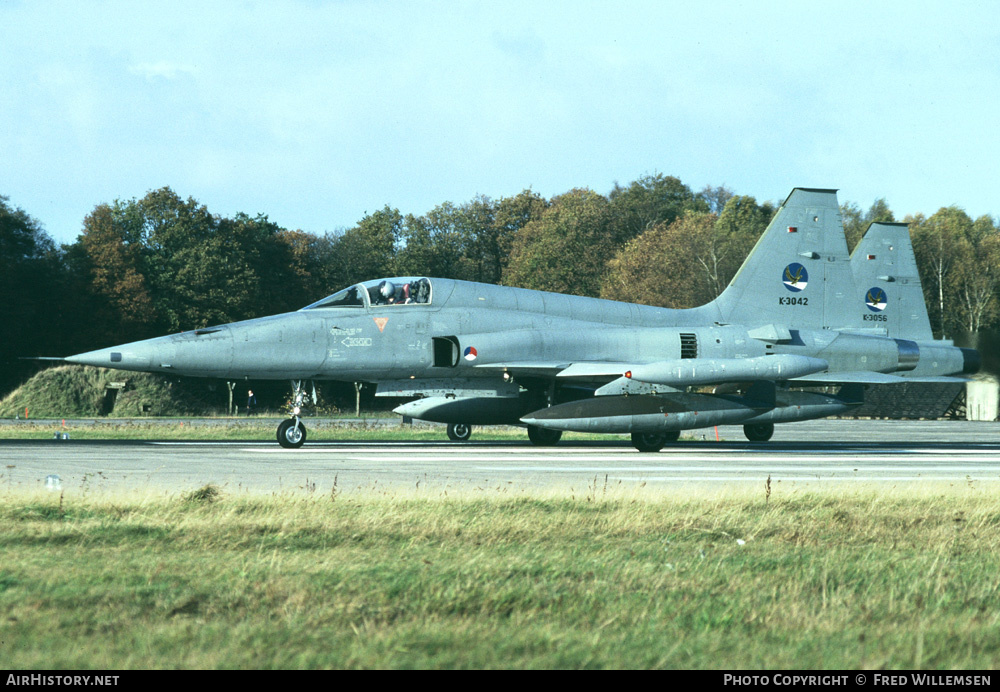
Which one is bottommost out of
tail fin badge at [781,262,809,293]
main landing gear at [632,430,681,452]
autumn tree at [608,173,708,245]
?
main landing gear at [632,430,681,452]

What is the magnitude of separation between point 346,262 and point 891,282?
146ft

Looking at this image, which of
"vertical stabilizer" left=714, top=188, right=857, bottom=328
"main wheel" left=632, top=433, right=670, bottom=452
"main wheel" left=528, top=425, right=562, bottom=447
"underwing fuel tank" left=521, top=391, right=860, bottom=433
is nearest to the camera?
"underwing fuel tank" left=521, top=391, right=860, bottom=433

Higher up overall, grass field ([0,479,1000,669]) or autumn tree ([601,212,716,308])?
autumn tree ([601,212,716,308])

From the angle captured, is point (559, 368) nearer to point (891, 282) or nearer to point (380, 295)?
point (380, 295)

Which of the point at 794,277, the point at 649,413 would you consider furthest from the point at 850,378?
the point at 649,413

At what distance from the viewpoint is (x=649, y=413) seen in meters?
18.4

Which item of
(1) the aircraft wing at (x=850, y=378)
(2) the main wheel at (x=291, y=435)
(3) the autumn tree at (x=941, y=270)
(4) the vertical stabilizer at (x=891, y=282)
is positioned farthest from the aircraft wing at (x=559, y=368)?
(3) the autumn tree at (x=941, y=270)

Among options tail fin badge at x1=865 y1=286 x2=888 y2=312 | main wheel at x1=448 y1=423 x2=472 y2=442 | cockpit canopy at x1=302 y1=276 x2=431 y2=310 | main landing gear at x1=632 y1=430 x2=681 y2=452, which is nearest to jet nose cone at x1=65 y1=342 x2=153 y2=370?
cockpit canopy at x1=302 y1=276 x2=431 y2=310

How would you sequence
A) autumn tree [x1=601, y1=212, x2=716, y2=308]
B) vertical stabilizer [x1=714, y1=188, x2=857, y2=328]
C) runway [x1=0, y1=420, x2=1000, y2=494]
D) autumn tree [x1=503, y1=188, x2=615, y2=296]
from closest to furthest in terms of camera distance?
runway [x1=0, y1=420, x2=1000, y2=494]
vertical stabilizer [x1=714, y1=188, x2=857, y2=328]
autumn tree [x1=601, y1=212, x2=716, y2=308]
autumn tree [x1=503, y1=188, x2=615, y2=296]

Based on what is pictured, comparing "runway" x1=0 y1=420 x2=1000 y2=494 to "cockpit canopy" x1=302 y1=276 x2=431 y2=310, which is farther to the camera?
"cockpit canopy" x1=302 y1=276 x2=431 y2=310

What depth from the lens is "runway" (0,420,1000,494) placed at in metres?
12.2

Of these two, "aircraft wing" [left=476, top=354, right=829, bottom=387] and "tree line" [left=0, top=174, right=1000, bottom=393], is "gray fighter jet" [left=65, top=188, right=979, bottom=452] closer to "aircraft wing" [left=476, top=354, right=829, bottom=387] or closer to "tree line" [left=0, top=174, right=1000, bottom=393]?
"aircraft wing" [left=476, top=354, right=829, bottom=387]

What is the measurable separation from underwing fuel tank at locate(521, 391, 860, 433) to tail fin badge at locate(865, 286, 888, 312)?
18.3ft

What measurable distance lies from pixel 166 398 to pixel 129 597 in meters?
42.6
